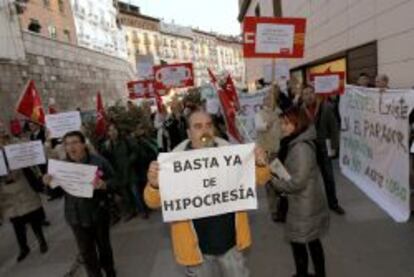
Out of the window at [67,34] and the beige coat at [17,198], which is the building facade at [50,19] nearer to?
the window at [67,34]

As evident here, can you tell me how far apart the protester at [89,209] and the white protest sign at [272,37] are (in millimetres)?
2794

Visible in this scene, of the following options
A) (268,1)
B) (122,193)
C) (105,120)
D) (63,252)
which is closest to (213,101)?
(105,120)

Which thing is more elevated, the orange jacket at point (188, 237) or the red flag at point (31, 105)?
the red flag at point (31, 105)

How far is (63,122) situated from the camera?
845 cm

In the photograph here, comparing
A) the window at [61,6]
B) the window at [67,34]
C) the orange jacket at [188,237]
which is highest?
the window at [61,6]

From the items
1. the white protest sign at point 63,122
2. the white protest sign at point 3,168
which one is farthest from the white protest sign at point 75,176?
the white protest sign at point 63,122

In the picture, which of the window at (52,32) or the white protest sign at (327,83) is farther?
the window at (52,32)

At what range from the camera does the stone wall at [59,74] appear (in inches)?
777

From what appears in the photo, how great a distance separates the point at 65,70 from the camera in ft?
89.6

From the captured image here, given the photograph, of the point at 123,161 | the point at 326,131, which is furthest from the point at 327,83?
the point at 123,161

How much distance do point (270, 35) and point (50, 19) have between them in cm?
2630

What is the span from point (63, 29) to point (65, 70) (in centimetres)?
605

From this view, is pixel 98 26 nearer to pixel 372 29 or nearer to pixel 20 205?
pixel 372 29

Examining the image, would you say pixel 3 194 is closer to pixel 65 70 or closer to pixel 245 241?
pixel 245 241
